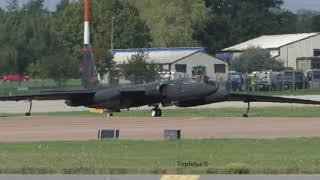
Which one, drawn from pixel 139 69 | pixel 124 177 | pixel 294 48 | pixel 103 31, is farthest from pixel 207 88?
pixel 294 48

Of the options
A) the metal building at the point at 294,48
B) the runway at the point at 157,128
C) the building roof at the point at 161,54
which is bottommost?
the runway at the point at 157,128

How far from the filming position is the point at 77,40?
104m

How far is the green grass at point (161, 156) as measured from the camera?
16.3 m

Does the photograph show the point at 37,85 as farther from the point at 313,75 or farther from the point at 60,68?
the point at 313,75

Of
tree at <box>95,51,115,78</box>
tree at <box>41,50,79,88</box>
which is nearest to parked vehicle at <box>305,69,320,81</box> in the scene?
tree at <box>95,51,115,78</box>

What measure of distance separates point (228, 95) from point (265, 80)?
36688mm

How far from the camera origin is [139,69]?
3046 inches

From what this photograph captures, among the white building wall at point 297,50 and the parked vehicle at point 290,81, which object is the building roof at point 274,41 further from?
the parked vehicle at point 290,81

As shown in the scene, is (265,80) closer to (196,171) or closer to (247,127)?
(247,127)

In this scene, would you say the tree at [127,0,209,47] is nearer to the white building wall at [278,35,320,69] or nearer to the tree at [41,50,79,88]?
the white building wall at [278,35,320,69]

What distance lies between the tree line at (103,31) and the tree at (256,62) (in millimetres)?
12014

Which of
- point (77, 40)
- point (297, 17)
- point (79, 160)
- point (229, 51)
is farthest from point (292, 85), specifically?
point (297, 17)

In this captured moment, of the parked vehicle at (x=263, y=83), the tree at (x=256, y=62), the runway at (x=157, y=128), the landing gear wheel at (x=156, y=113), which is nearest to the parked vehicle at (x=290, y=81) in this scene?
the parked vehicle at (x=263, y=83)

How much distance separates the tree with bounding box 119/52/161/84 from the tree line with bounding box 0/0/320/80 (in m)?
4.44
